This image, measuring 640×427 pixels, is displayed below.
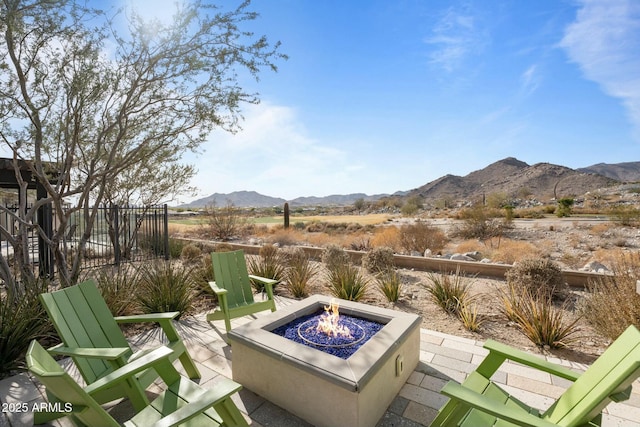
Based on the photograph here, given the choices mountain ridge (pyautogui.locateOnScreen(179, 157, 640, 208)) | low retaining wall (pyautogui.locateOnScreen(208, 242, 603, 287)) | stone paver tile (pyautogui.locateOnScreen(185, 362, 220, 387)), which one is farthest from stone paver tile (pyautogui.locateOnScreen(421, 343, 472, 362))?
mountain ridge (pyautogui.locateOnScreen(179, 157, 640, 208))

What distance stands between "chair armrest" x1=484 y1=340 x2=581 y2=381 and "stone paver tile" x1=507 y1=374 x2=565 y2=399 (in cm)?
79

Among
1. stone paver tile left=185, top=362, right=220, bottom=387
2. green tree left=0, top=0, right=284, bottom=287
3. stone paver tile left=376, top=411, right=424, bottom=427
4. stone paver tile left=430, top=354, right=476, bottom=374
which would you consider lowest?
stone paver tile left=430, top=354, right=476, bottom=374

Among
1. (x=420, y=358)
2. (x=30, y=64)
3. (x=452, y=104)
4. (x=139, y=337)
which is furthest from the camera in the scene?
(x=452, y=104)

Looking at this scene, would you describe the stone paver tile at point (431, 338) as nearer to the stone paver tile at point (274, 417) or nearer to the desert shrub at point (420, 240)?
the stone paver tile at point (274, 417)

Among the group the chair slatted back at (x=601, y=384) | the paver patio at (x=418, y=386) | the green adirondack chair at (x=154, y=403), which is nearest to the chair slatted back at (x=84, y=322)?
the green adirondack chair at (x=154, y=403)

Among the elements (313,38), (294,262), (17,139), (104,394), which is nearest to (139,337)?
(104,394)

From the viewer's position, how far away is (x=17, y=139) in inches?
181

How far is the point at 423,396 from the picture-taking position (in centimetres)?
246

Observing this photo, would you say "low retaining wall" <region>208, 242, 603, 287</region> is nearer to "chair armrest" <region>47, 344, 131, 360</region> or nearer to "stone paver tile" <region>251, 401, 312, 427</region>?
"stone paver tile" <region>251, 401, 312, 427</region>

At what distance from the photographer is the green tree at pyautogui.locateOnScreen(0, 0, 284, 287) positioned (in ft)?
13.4

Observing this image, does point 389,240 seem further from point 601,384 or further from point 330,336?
point 601,384

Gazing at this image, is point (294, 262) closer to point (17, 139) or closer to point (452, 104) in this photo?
point (17, 139)

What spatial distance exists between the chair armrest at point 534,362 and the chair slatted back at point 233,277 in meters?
2.90

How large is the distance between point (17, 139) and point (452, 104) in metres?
10.9
